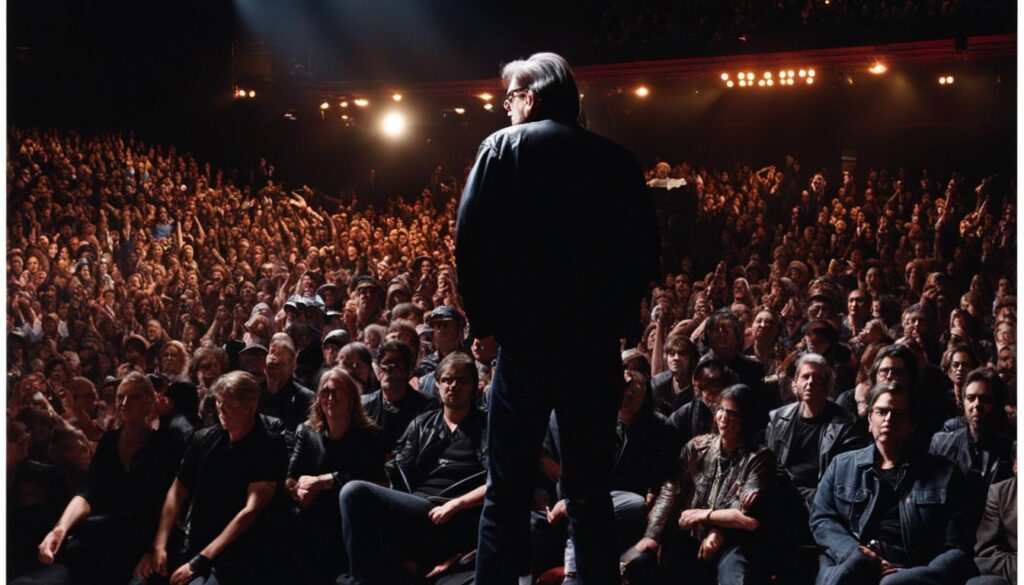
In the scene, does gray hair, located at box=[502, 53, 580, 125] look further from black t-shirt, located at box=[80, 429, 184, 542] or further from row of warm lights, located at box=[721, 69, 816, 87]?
row of warm lights, located at box=[721, 69, 816, 87]

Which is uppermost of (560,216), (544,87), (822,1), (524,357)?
(822,1)

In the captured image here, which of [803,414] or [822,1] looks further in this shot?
[822,1]

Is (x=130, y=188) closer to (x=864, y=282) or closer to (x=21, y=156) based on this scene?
(x=21, y=156)

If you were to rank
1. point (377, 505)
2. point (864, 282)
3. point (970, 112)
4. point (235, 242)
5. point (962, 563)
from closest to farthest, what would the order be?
point (962, 563)
point (377, 505)
point (864, 282)
point (235, 242)
point (970, 112)

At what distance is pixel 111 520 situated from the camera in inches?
161

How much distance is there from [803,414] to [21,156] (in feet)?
34.4

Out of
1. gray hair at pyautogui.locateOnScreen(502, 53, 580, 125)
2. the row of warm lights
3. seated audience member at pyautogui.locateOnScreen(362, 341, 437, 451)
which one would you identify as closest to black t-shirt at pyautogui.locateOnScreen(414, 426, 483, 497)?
seated audience member at pyautogui.locateOnScreen(362, 341, 437, 451)

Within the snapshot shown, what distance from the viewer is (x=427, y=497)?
408 cm

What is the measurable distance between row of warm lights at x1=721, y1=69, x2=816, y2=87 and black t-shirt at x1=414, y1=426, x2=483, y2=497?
1074cm

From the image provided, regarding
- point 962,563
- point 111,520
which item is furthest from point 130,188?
point 962,563

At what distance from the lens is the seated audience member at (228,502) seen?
12.8ft

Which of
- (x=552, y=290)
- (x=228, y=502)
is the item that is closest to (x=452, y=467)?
(x=228, y=502)

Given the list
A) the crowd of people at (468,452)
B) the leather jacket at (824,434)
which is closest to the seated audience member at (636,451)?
the crowd of people at (468,452)

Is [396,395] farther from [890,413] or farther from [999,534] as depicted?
[999,534]
